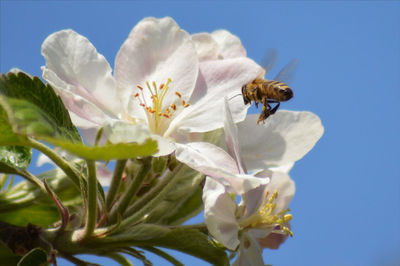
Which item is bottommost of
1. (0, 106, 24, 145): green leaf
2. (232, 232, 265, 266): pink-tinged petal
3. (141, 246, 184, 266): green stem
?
(141, 246, 184, 266): green stem

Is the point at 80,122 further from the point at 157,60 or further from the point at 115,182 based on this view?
the point at 157,60

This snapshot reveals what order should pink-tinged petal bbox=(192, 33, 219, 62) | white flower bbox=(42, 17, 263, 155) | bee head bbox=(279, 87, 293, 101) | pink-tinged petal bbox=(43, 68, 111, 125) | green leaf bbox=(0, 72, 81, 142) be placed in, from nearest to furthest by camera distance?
green leaf bbox=(0, 72, 81, 142) → pink-tinged petal bbox=(43, 68, 111, 125) → white flower bbox=(42, 17, 263, 155) → pink-tinged petal bbox=(192, 33, 219, 62) → bee head bbox=(279, 87, 293, 101)

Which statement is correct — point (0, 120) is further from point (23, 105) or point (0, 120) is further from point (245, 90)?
point (245, 90)

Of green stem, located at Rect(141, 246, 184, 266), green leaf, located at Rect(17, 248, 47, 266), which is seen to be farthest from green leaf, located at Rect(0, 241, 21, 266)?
green stem, located at Rect(141, 246, 184, 266)

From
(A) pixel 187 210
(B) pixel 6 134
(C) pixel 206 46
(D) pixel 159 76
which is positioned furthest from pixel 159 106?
(B) pixel 6 134

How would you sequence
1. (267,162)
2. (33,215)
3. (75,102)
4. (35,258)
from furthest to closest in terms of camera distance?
(33,215) < (267,162) < (75,102) < (35,258)

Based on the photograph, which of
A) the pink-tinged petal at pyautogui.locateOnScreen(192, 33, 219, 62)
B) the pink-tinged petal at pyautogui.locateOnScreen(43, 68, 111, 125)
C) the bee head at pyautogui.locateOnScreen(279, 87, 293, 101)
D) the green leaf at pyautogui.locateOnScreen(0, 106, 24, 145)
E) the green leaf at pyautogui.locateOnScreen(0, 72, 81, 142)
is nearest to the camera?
Answer: the green leaf at pyautogui.locateOnScreen(0, 72, 81, 142)

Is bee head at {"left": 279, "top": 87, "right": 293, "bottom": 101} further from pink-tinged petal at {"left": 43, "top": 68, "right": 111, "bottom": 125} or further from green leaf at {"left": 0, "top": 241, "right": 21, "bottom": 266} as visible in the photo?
green leaf at {"left": 0, "top": 241, "right": 21, "bottom": 266}
